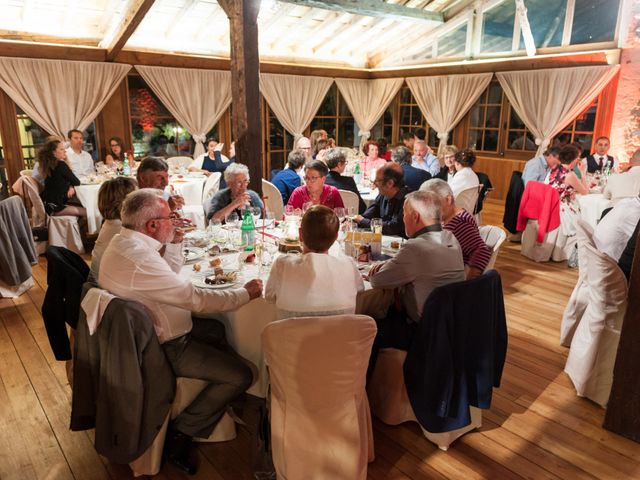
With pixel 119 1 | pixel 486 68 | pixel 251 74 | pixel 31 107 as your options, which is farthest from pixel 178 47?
pixel 486 68

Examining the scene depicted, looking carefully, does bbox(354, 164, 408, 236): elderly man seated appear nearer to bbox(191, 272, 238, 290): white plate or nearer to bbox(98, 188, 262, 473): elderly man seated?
A: bbox(191, 272, 238, 290): white plate

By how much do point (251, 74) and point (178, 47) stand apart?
4986 mm

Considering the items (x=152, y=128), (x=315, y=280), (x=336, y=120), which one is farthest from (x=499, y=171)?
(x=315, y=280)

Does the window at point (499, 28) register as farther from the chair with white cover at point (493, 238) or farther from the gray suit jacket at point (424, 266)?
the gray suit jacket at point (424, 266)

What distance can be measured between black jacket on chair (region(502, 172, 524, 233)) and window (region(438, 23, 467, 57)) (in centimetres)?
444

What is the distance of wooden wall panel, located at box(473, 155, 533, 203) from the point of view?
9.01 m

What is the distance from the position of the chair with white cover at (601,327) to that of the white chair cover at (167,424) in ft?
7.06

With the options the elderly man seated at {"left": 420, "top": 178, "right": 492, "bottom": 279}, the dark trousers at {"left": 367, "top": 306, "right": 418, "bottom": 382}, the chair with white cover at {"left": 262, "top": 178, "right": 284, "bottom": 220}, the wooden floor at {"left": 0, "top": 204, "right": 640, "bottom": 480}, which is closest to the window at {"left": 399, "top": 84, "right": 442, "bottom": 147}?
the chair with white cover at {"left": 262, "top": 178, "right": 284, "bottom": 220}

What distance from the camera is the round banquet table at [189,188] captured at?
6.19m

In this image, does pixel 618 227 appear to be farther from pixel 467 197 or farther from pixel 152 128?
pixel 152 128

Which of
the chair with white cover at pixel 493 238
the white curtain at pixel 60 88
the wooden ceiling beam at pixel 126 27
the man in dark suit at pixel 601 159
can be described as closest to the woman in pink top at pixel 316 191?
the chair with white cover at pixel 493 238

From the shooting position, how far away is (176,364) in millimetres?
2311

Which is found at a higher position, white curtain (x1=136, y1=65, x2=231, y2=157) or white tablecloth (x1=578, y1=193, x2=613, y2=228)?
white curtain (x1=136, y1=65, x2=231, y2=157)

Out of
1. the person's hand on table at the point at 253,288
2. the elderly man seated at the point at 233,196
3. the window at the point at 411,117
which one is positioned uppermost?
the window at the point at 411,117
